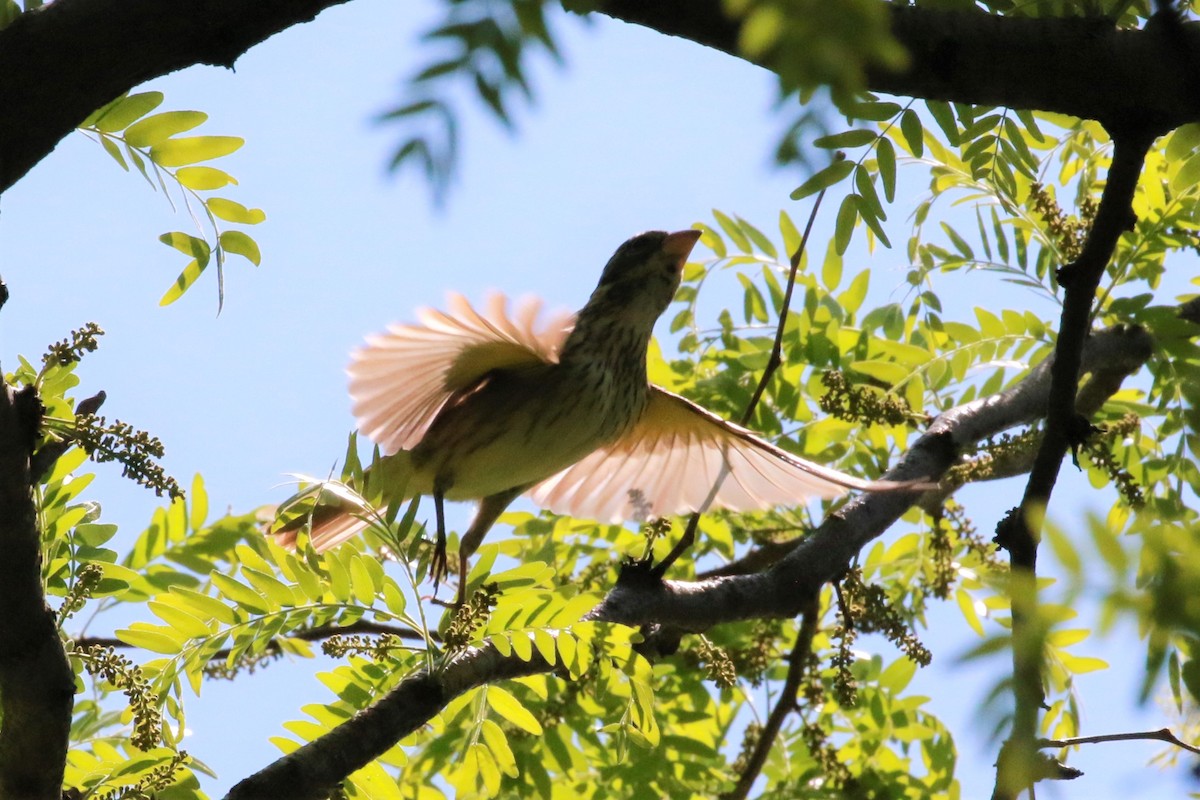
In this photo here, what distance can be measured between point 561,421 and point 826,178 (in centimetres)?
180

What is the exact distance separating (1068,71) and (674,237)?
2.66 m

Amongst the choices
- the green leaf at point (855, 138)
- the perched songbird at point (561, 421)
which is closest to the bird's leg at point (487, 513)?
the perched songbird at point (561, 421)

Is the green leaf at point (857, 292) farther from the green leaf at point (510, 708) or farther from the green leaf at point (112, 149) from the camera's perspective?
the green leaf at point (112, 149)

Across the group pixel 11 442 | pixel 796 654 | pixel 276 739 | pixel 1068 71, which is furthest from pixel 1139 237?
pixel 11 442

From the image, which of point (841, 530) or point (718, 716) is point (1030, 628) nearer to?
point (841, 530)

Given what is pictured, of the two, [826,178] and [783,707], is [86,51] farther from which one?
[783,707]

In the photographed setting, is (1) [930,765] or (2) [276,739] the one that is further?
(1) [930,765]

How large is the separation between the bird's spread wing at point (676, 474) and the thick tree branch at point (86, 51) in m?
2.59

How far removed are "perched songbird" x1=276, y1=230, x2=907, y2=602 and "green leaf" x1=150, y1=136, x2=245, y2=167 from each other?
3.71 ft

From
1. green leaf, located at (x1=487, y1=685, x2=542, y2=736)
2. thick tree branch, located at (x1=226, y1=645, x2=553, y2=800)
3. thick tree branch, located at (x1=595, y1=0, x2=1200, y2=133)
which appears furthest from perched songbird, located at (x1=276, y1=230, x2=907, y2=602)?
thick tree branch, located at (x1=595, y1=0, x2=1200, y2=133)

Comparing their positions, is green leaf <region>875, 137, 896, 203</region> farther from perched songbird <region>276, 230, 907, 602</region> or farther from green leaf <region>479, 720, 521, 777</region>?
green leaf <region>479, 720, 521, 777</region>

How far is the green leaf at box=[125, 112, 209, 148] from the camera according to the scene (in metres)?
2.87

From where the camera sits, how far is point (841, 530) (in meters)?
3.77

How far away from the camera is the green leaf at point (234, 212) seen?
3.00 m
